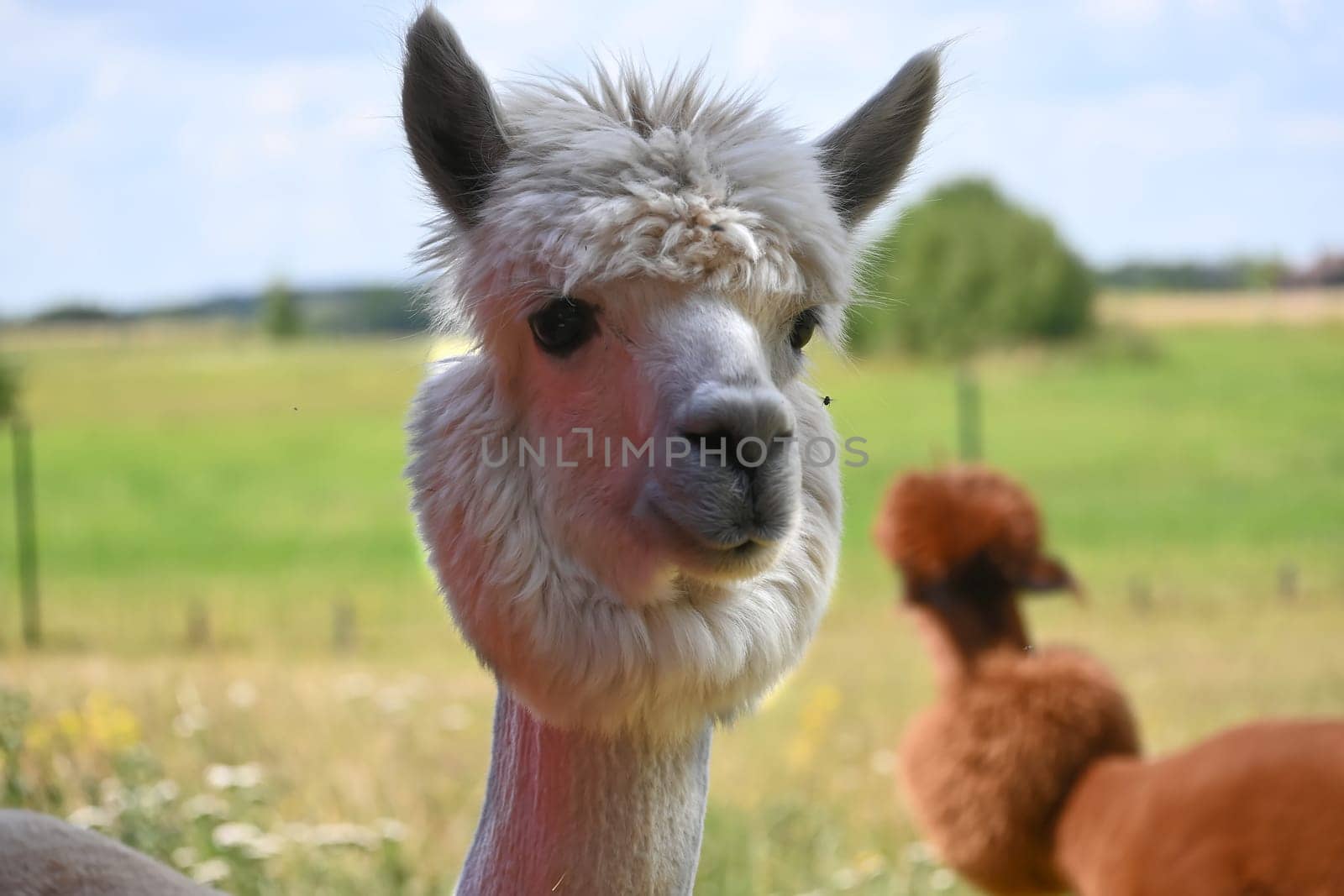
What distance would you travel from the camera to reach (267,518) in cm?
589

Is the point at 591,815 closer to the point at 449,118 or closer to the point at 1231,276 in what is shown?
the point at 449,118

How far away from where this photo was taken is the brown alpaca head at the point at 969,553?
272 centimetres

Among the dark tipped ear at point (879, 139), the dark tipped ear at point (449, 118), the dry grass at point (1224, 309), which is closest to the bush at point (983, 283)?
the dry grass at point (1224, 309)

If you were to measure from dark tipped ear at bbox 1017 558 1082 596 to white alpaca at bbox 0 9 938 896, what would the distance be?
56.5 inches

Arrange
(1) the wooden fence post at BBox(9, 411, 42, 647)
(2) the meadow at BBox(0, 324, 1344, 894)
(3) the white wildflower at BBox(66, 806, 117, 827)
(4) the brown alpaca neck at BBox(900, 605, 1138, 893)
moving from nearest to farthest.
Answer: (4) the brown alpaca neck at BBox(900, 605, 1138, 893) → (3) the white wildflower at BBox(66, 806, 117, 827) → (2) the meadow at BBox(0, 324, 1344, 894) → (1) the wooden fence post at BBox(9, 411, 42, 647)

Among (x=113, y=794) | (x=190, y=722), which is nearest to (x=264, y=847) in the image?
(x=113, y=794)

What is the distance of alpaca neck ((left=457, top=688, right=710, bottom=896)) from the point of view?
1432 mm

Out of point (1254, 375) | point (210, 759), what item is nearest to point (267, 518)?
point (210, 759)

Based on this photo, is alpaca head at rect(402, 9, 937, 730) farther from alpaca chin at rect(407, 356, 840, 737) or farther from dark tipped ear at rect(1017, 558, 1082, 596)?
dark tipped ear at rect(1017, 558, 1082, 596)

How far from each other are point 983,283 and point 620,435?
873cm

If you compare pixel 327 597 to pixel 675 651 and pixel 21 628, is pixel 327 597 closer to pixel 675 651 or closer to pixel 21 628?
pixel 21 628

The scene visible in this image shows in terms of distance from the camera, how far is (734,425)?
1.21 metres

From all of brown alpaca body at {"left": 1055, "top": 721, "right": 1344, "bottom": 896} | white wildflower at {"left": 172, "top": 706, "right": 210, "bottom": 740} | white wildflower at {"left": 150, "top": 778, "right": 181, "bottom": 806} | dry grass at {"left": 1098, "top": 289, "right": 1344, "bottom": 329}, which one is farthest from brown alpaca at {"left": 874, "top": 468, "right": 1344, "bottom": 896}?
dry grass at {"left": 1098, "top": 289, "right": 1344, "bottom": 329}

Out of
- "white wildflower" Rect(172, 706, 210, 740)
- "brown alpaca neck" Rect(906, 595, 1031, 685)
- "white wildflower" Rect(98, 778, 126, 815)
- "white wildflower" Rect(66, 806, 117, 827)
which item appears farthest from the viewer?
"white wildflower" Rect(172, 706, 210, 740)
